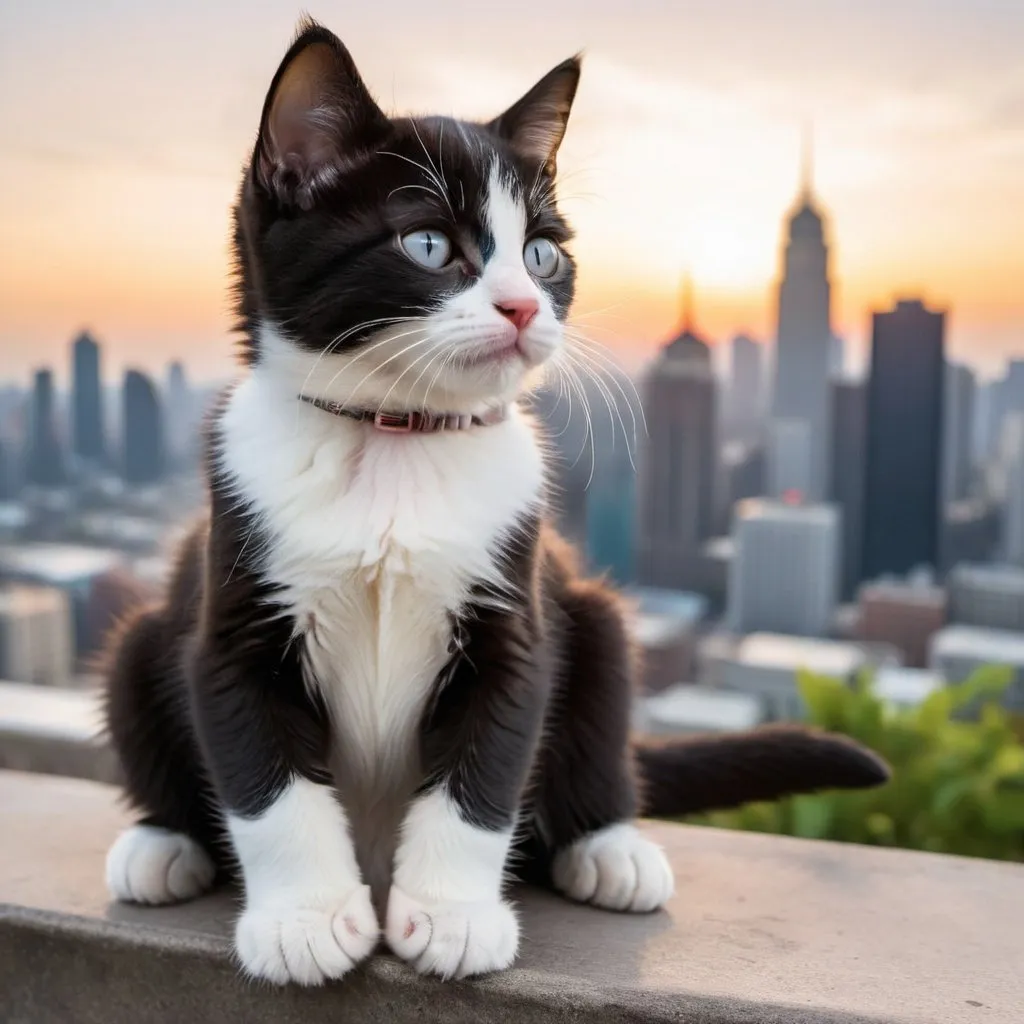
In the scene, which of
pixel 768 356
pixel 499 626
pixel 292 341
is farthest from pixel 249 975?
pixel 768 356

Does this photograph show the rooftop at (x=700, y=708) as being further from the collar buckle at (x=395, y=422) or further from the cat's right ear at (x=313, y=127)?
the cat's right ear at (x=313, y=127)

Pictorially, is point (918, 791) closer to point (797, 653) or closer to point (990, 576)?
point (797, 653)

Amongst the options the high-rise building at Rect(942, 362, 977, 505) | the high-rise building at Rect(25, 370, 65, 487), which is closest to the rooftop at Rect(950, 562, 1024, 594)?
the high-rise building at Rect(942, 362, 977, 505)

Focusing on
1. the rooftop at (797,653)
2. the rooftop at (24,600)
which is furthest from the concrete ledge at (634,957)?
the rooftop at (24,600)

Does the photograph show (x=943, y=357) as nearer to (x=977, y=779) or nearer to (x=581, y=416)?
(x=977, y=779)

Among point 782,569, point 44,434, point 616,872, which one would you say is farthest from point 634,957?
point 44,434

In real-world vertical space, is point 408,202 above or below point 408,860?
above
